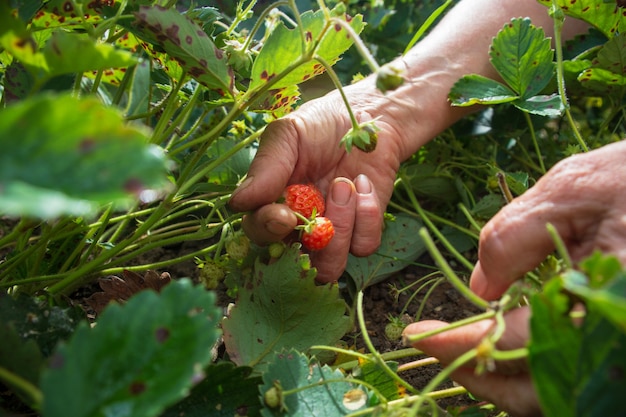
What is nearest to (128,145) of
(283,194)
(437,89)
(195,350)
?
(195,350)

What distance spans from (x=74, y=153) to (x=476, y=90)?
856 mm

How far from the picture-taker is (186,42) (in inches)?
29.5

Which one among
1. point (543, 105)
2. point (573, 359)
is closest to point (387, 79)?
point (573, 359)

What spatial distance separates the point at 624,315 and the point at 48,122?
1.23 ft

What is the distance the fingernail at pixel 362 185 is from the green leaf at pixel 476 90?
0.66 ft

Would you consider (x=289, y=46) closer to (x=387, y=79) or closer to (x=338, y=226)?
(x=387, y=79)

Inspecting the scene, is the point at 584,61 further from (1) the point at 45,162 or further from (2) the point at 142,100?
(1) the point at 45,162

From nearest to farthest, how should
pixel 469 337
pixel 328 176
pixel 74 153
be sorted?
pixel 74 153 → pixel 469 337 → pixel 328 176

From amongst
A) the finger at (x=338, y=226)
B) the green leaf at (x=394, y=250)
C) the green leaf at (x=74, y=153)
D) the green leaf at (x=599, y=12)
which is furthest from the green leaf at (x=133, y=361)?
the green leaf at (x=599, y=12)

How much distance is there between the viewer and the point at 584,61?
3.64 ft

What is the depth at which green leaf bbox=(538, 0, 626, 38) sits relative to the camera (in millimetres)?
1045

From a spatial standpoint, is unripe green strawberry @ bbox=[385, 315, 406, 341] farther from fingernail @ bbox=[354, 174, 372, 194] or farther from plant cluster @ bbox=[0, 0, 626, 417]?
fingernail @ bbox=[354, 174, 372, 194]

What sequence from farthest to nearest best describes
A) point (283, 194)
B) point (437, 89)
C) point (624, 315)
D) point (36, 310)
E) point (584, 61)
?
1. point (437, 89)
2. point (584, 61)
3. point (283, 194)
4. point (36, 310)
5. point (624, 315)

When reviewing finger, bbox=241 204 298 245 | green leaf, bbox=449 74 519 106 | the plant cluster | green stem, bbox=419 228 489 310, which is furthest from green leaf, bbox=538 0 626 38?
green stem, bbox=419 228 489 310
